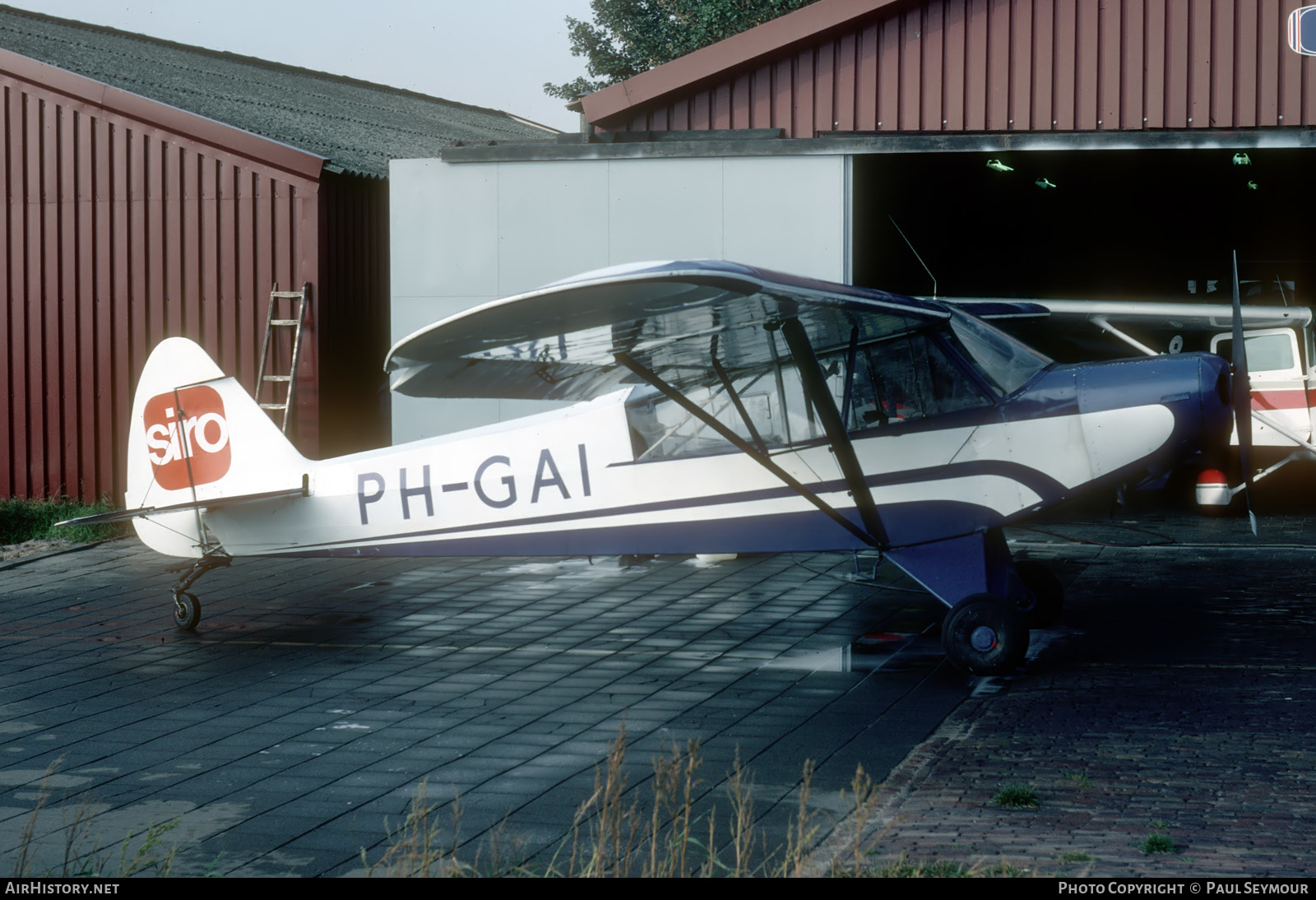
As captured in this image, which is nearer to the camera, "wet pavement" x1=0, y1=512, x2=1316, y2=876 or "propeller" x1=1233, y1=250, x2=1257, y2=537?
"wet pavement" x1=0, y1=512, x2=1316, y2=876

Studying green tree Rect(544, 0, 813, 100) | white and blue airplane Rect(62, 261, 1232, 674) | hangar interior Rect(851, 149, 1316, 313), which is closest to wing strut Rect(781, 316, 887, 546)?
white and blue airplane Rect(62, 261, 1232, 674)

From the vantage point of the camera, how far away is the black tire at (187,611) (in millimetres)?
8398

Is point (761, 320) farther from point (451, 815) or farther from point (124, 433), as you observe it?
point (124, 433)

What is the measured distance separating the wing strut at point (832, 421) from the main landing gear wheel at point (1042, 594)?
54.3 inches

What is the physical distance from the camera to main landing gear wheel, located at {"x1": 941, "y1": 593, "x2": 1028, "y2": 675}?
6.92 m

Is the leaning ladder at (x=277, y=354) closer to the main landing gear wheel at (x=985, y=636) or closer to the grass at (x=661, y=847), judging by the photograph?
the main landing gear wheel at (x=985, y=636)

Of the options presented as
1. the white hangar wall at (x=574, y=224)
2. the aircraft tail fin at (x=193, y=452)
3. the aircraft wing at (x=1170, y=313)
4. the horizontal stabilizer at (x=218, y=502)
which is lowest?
the horizontal stabilizer at (x=218, y=502)

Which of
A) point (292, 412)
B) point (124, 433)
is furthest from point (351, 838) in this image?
point (124, 433)

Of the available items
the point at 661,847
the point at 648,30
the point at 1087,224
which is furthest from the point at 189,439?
the point at 648,30

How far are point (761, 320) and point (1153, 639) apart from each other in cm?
335

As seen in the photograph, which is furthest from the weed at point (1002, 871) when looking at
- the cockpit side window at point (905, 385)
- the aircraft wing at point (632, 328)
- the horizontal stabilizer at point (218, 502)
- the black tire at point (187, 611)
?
the black tire at point (187, 611)

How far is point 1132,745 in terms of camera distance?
550 centimetres

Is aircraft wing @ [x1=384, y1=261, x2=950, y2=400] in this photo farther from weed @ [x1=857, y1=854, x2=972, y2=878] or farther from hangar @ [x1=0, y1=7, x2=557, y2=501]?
hangar @ [x1=0, y1=7, x2=557, y2=501]

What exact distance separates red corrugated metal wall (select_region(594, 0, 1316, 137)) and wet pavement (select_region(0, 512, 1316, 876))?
4.52m
